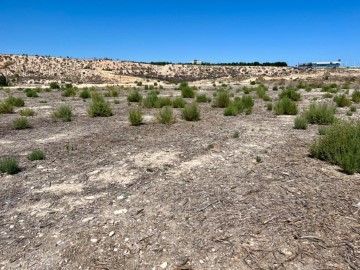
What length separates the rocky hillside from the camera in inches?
2945

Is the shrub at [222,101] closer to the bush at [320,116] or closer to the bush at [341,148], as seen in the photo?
the bush at [320,116]

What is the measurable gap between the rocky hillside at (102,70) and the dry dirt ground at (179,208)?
6256 cm

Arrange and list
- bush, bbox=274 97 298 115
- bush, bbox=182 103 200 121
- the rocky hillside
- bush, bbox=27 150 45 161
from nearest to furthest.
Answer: bush, bbox=27 150 45 161 < bush, bbox=182 103 200 121 < bush, bbox=274 97 298 115 < the rocky hillside

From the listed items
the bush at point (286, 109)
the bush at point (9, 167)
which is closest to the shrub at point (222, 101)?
the bush at point (286, 109)

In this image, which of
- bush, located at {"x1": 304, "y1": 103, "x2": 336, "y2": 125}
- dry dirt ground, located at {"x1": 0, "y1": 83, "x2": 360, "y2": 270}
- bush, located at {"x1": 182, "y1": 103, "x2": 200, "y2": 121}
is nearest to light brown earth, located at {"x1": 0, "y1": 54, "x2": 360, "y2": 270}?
dry dirt ground, located at {"x1": 0, "y1": 83, "x2": 360, "y2": 270}

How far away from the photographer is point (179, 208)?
6047 millimetres

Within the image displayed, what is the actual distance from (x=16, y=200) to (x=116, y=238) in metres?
2.55

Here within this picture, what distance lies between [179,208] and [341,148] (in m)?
4.33

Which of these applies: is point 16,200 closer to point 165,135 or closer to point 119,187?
point 119,187

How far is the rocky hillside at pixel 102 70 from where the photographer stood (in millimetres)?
74812

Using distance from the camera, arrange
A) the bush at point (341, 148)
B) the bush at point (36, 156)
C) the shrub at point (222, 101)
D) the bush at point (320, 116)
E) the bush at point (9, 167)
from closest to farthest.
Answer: the bush at point (341, 148), the bush at point (9, 167), the bush at point (36, 156), the bush at point (320, 116), the shrub at point (222, 101)

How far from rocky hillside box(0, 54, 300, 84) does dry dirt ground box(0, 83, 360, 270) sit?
2463 inches

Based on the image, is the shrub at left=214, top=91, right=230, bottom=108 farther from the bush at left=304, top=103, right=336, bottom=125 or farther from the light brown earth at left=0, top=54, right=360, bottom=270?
the light brown earth at left=0, top=54, right=360, bottom=270

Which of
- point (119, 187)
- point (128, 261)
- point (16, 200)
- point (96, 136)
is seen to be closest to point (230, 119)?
point (96, 136)
